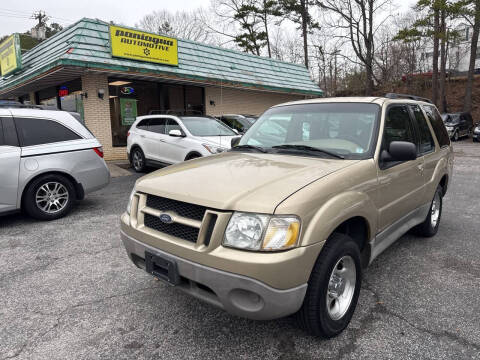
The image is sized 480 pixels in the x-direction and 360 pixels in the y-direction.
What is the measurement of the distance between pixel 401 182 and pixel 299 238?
171 centimetres

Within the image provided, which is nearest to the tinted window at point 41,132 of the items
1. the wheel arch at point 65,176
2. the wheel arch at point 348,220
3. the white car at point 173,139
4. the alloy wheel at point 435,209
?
the wheel arch at point 65,176

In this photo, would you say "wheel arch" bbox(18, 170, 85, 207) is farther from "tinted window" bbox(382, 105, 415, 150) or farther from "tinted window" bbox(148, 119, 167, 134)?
"tinted window" bbox(382, 105, 415, 150)

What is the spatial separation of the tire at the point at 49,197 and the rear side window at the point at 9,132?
65 cm

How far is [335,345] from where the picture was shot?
2.41 m

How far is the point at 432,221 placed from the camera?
452 centimetres

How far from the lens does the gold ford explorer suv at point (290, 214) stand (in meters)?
2.06

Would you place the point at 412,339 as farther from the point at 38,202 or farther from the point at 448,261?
the point at 38,202

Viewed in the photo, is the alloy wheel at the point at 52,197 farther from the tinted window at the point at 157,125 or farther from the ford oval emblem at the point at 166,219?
the tinted window at the point at 157,125

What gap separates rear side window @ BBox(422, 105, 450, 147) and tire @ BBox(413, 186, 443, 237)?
2.10 feet

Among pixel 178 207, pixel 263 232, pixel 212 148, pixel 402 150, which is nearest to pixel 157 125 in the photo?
pixel 212 148

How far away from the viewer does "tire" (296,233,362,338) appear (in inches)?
87.1

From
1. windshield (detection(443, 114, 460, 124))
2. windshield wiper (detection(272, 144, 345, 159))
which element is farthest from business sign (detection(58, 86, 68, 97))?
windshield (detection(443, 114, 460, 124))

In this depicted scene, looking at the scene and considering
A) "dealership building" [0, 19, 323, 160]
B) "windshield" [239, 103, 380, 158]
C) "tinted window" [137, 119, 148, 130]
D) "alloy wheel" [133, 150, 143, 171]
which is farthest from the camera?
"dealership building" [0, 19, 323, 160]

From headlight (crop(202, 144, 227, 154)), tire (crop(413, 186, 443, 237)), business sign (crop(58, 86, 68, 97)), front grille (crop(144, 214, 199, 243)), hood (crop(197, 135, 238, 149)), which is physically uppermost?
business sign (crop(58, 86, 68, 97))
